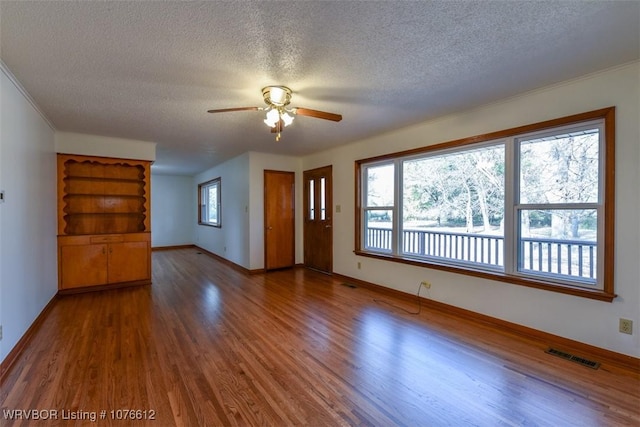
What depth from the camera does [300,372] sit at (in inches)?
88.3

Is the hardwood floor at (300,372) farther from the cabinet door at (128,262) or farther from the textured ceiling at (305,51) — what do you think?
the textured ceiling at (305,51)

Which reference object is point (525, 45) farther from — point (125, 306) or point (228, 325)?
point (125, 306)

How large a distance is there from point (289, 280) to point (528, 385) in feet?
12.0

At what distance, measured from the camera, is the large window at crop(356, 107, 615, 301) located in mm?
2541

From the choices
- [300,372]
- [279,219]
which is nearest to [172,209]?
[279,219]

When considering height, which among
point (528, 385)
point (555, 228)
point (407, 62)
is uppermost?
point (407, 62)

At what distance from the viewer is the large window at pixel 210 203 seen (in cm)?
733

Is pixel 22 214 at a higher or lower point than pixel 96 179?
lower

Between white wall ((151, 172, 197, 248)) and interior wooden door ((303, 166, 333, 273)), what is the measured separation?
15.8ft

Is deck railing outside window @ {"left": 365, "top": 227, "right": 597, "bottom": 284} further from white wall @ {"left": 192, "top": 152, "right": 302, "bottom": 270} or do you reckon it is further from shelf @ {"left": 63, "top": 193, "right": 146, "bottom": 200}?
shelf @ {"left": 63, "top": 193, "right": 146, "bottom": 200}

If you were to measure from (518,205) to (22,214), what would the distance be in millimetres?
4849

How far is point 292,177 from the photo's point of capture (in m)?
6.19

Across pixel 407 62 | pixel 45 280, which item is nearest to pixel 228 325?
pixel 45 280

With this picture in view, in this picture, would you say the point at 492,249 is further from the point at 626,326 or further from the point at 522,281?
the point at 626,326
